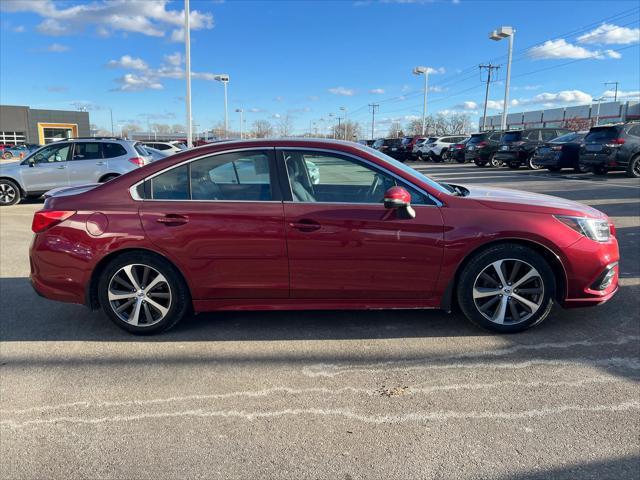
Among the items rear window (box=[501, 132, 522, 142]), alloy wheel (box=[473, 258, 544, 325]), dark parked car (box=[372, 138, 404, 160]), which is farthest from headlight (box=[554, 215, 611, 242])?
dark parked car (box=[372, 138, 404, 160])

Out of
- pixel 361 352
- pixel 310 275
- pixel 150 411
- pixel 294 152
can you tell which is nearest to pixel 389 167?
pixel 294 152

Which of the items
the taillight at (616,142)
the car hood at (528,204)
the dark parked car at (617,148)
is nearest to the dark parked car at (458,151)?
the dark parked car at (617,148)

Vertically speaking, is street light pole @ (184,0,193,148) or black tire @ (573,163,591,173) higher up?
street light pole @ (184,0,193,148)

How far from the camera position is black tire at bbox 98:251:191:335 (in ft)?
13.1

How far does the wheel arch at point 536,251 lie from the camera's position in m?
3.90

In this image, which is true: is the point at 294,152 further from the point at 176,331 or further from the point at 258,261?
the point at 176,331

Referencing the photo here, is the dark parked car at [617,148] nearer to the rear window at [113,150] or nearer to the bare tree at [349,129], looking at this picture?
the rear window at [113,150]

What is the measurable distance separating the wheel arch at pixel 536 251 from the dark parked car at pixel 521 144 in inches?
731

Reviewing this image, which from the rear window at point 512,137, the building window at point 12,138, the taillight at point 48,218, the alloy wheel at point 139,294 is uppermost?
the building window at point 12,138

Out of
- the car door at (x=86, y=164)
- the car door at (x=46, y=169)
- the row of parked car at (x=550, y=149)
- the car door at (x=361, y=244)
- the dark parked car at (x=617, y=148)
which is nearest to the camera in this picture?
the car door at (x=361, y=244)

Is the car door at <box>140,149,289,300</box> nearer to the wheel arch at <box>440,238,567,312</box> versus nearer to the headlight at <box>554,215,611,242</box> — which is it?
the wheel arch at <box>440,238,567,312</box>

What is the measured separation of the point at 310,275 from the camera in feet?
12.9

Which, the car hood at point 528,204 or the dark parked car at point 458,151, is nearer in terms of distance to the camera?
the car hood at point 528,204

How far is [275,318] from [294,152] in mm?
1522
